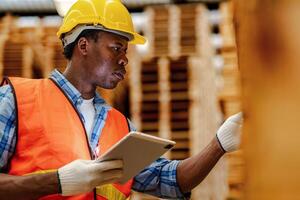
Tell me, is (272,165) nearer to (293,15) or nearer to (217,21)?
(293,15)

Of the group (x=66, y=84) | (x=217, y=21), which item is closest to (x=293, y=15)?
(x=66, y=84)

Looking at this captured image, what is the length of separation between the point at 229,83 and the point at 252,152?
6815 mm

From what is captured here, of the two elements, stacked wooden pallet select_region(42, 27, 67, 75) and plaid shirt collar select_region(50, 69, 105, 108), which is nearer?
plaid shirt collar select_region(50, 69, 105, 108)

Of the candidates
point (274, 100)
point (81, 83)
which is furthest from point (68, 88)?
point (274, 100)

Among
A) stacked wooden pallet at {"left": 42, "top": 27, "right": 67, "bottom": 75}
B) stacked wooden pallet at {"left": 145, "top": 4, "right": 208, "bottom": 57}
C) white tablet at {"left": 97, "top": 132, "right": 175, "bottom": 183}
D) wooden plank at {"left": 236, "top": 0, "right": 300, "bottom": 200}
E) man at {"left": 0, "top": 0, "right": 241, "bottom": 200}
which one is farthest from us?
stacked wooden pallet at {"left": 145, "top": 4, "right": 208, "bottom": 57}

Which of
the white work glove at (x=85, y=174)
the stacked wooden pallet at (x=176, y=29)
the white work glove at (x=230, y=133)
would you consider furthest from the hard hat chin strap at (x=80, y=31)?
the stacked wooden pallet at (x=176, y=29)

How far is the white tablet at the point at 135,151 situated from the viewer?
8.05 feet

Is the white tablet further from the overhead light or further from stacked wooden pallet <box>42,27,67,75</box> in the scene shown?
stacked wooden pallet <box>42,27,67,75</box>

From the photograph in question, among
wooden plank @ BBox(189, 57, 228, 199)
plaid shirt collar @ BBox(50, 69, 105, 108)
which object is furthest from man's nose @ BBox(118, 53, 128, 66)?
wooden plank @ BBox(189, 57, 228, 199)

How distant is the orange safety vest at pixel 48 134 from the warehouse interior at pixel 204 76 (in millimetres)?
751

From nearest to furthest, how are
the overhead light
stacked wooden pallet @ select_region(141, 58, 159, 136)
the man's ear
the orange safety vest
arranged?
the orange safety vest, the man's ear, the overhead light, stacked wooden pallet @ select_region(141, 58, 159, 136)

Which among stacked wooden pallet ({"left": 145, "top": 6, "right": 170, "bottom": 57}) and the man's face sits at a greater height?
stacked wooden pallet ({"left": 145, "top": 6, "right": 170, "bottom": 57})

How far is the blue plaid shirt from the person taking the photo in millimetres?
2672

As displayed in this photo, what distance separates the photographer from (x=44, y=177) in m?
2.57
